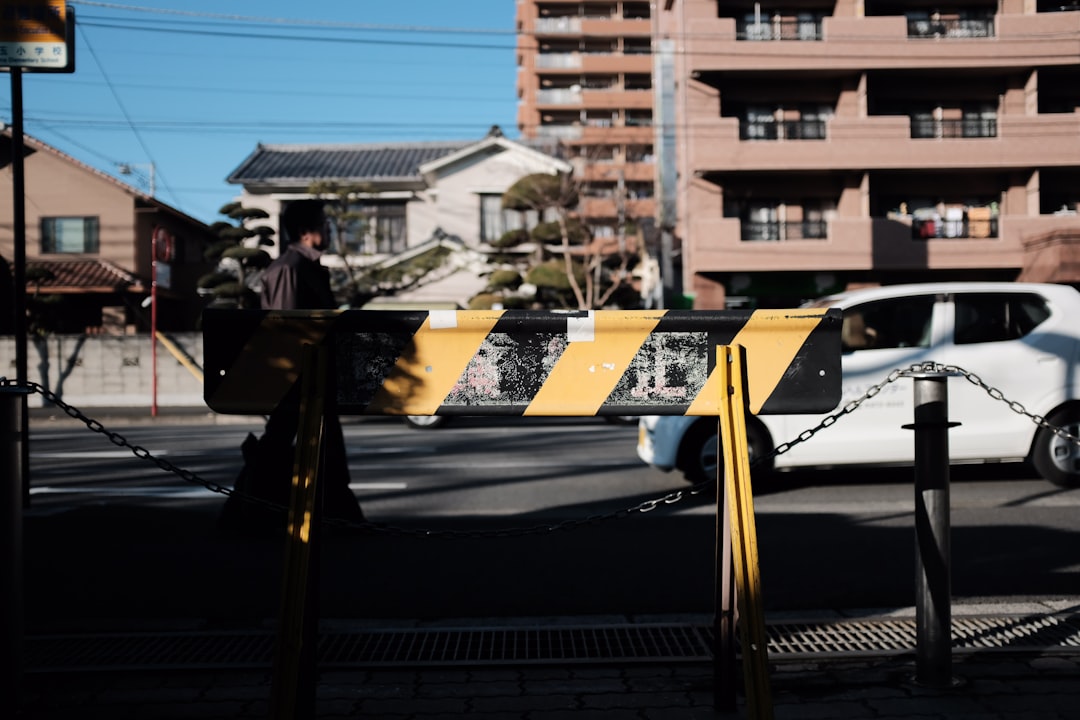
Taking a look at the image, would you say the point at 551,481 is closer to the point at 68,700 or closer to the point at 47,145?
the point at 68,700

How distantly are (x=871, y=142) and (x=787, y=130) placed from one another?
7.00 ft

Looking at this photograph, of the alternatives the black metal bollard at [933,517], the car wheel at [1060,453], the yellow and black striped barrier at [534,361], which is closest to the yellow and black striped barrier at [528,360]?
the yellow and black striped barrier at [534,361]

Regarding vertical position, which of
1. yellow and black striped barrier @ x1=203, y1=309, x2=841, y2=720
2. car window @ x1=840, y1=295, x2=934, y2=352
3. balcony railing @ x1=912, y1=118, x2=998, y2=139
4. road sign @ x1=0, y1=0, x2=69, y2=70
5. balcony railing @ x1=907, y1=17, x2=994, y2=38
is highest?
balcony railing @ x1=907, y1=17, x2=994, y2=38

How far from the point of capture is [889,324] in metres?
6.89

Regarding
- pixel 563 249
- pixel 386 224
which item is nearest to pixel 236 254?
pixel 386 224

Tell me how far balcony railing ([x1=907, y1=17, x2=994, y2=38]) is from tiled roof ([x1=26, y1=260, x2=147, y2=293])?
21.8m

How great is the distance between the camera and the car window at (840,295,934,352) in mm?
6840

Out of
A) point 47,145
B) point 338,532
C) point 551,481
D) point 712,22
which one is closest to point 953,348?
point 551,481

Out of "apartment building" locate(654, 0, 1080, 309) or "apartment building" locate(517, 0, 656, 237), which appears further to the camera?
"apartment building" locate(517, 0, 656, 237)

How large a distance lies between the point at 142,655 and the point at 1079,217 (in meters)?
24.5

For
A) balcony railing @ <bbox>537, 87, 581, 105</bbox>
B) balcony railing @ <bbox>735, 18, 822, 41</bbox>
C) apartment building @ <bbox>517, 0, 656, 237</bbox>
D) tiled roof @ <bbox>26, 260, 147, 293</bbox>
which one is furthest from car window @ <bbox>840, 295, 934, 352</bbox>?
balcony railing @ <bbox>537, 87, 581, 105</bbox>

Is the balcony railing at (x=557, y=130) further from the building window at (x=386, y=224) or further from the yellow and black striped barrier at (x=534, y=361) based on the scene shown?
the yellow and black striped barrier at (x=534, y=361)

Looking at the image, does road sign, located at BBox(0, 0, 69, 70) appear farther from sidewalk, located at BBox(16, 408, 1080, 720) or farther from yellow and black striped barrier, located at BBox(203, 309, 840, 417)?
yellow and black striped barrier, located at BBox(203, 309, 840, 417)

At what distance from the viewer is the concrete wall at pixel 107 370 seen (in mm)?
20859
